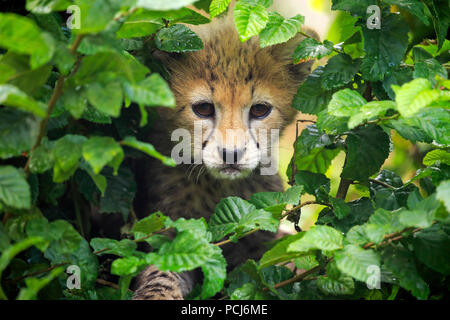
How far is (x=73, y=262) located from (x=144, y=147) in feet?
1.78

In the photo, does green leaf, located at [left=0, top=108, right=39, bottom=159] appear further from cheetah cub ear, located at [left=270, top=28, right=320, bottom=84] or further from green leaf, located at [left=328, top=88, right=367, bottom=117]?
cheetah cub ear, located at [left=270, top=28, right=320, bottom=84]

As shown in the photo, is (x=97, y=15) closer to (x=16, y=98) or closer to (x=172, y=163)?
(x=16, y=98)

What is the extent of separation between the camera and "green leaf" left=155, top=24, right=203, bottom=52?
6.28 ft

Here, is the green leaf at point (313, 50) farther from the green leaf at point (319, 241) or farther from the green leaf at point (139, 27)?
the green leaf at point (319, 241)

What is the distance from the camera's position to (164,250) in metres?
1.45

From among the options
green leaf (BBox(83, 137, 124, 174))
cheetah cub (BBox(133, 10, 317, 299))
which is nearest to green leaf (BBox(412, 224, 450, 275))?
green leaf (BBox(83, 137, 124, 174))

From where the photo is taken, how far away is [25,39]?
1.17 metres

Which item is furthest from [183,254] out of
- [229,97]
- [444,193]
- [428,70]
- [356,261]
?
[229,97]

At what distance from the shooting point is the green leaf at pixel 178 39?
1915mm

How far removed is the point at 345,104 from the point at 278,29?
410 millimetres

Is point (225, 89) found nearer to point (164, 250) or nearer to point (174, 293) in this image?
point (174, 293)

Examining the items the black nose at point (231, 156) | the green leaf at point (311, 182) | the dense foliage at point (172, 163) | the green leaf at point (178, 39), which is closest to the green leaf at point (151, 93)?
the dense foliage at point (172, 163)

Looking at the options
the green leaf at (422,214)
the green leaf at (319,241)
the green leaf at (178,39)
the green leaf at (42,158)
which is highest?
the green leaf at (178,39)

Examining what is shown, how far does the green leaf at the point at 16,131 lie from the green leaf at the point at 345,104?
0.86m
